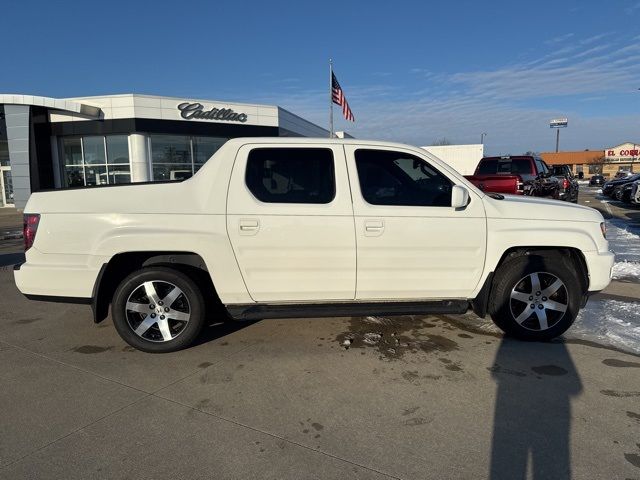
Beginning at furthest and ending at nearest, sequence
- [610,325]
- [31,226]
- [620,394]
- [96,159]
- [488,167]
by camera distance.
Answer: [96,159] → [488,167] → [610,325] → [31,226] → [620,394]

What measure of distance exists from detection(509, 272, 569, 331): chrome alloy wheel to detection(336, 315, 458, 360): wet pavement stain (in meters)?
0.72

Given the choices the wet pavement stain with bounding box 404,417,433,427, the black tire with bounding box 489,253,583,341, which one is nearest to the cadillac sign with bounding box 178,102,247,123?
the black tire with bounding box 489,253,583,341

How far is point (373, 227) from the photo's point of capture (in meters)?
4.00

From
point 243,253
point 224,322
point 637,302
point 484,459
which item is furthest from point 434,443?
point 637,302

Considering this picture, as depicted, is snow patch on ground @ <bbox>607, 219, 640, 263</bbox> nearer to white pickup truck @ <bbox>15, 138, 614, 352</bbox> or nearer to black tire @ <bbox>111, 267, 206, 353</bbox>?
white pickup truck @ <bbox>15, 138, 614, 352</bbox>

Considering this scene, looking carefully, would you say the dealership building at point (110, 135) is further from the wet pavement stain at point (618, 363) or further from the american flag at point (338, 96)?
the wet pavement stain at point (618, 363)

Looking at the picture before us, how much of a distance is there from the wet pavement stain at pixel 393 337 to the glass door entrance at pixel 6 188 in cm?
2872

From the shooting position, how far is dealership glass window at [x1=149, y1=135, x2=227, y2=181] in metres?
24.7

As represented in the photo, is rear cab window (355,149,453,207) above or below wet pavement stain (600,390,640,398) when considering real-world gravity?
above

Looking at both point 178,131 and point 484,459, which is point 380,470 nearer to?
point 484,459

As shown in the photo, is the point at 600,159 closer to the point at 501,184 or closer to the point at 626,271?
the point at 501,184

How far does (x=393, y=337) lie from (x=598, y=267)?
2059mm

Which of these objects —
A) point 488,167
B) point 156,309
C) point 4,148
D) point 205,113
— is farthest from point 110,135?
point 156,309

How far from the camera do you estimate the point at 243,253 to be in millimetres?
3992
